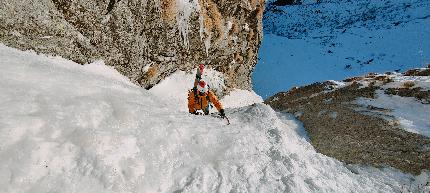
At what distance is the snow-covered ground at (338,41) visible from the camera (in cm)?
4091

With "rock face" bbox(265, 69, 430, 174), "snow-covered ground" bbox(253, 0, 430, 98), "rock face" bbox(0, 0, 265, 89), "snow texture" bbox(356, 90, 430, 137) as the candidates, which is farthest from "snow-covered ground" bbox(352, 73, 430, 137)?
"snow-covered ground" bbox(253, 0, 430, 98)

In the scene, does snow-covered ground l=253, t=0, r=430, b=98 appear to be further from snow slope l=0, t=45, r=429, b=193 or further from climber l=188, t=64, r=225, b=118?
snow slope l=0, t=45, r=429, b=193

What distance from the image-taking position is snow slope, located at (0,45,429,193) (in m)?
5.30

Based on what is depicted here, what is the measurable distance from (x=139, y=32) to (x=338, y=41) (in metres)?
33.7

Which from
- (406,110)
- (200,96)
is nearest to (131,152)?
(200,96)

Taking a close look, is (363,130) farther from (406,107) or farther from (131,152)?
(131,152)

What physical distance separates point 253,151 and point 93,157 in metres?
2.80

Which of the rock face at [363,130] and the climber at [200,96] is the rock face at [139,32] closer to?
the climber at [200,96]

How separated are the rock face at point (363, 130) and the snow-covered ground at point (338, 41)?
21915 mm

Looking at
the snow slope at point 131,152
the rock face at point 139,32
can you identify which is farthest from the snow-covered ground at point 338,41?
the snow slope at point 131,152

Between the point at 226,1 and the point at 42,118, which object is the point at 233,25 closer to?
the point at 226,1

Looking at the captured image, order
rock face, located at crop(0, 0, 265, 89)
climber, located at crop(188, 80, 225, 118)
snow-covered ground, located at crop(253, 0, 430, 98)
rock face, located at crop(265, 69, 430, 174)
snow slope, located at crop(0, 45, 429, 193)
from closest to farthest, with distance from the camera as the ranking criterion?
snow slope, located at crop(0, 45, 429, 193), rock face, located at crop(265, 69, 430, 174), climber, located at crop(188, 80, 225, 118), rock face, located at crop(0, 0, 265, 89), snow-covered ground, located at crop(253, 0, 430, 98)

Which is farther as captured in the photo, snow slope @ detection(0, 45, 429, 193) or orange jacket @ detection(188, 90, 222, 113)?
orange jacket @ detection(188, 90, 222, 113)

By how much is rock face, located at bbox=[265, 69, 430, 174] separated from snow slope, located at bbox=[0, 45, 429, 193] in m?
0.68
